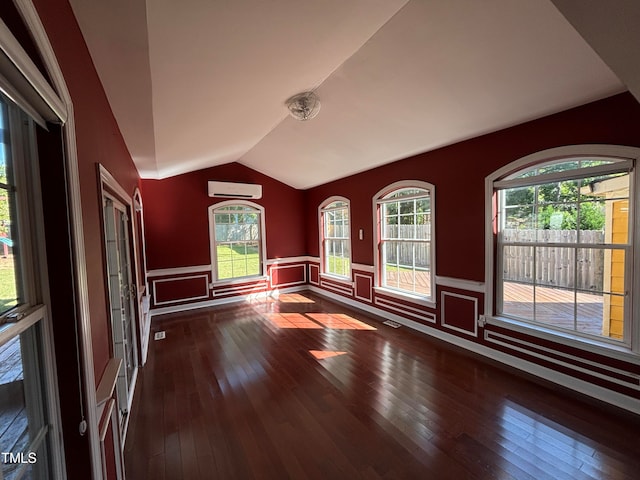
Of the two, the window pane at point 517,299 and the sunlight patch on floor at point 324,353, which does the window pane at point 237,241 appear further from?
the window pane at point 517,299

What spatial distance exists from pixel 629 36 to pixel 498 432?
2316 mm

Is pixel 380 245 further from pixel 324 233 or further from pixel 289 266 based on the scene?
pixel 289 266

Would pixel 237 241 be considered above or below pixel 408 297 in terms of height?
above

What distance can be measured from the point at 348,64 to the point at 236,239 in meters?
4.13

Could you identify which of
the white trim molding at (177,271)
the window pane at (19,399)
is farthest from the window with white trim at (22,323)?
the white trim molding at (177,271)

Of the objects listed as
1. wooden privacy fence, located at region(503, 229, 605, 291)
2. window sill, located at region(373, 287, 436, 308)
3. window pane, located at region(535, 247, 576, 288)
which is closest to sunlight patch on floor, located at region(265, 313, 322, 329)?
window sill, located at region(373, 287, 436, 308)

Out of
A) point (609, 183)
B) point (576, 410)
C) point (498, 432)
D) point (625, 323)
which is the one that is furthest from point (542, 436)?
point (609, 183)

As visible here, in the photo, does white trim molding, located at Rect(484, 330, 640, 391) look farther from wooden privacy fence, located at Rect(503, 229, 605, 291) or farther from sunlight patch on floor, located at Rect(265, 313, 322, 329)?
sunlight patch on floor, located at Rect(265, 313, 322, 329)

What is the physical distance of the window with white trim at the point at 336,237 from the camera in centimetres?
533

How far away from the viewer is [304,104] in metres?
2.76

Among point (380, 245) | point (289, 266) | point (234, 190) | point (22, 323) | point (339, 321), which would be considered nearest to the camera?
point (22, 323)

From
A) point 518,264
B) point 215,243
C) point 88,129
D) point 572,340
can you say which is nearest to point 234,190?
point 215,243

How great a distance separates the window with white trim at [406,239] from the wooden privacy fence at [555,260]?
924mm

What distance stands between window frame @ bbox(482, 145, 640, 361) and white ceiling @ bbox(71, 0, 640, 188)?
1.34 feet
